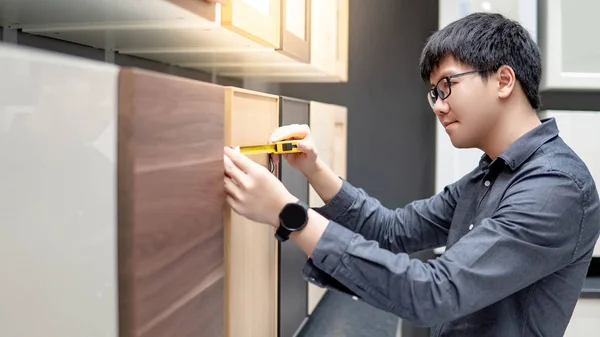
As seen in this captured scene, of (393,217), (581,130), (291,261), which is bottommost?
(291,261)

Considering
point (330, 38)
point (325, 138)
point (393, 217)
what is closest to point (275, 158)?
point (393, 217)

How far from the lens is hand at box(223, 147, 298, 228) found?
0.82 metres

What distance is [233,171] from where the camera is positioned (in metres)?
0.82

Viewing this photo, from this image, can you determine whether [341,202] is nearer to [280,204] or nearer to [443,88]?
[443,88]

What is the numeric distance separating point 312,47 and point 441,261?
876 millimetres

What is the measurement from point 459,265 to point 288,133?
1.43 feet

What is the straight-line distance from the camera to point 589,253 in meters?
1.00

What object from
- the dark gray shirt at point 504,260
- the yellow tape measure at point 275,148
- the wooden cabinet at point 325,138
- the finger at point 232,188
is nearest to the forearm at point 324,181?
the yellow tape measure at point 275,148

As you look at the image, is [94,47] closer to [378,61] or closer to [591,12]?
A: [378,61]

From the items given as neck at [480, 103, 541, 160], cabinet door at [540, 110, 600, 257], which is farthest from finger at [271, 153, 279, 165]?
cabinet door at [540, 110, 600, 257]

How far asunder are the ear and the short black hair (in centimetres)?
1

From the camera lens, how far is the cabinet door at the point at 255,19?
89 cm

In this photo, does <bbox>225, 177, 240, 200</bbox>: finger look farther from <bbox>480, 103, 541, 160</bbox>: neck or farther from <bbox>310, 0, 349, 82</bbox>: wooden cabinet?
<bbox>310, 0, 349, 82</bbox>: wooden cabinet

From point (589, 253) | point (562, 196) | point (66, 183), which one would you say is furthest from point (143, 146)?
point (589, 253)
